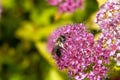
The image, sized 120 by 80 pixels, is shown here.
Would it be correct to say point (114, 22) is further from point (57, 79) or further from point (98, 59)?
point (57, 79)

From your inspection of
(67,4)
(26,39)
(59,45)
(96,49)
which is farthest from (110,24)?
(26,39)

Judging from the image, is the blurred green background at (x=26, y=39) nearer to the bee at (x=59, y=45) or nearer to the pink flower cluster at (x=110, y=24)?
the bee at (x=59, y=45)

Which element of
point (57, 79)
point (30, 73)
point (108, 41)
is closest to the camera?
point (108, 41)

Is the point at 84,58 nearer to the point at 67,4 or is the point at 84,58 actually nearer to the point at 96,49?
the point at 96,49

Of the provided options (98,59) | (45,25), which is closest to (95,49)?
(98,59)

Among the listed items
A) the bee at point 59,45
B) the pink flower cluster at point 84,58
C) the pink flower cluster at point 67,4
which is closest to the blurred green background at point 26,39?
the pink flower cluster at point 67,4
